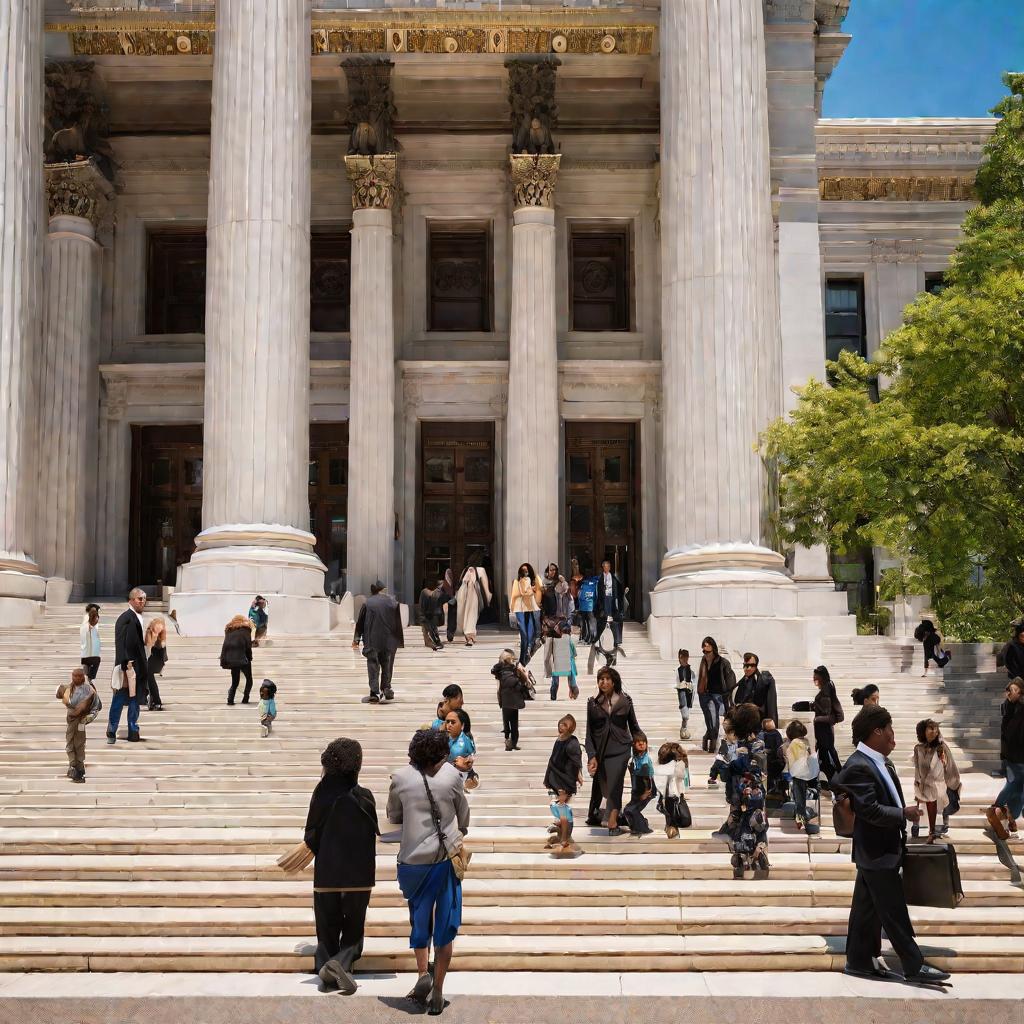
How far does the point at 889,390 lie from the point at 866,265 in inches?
595

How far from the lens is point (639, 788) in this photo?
1284 cm

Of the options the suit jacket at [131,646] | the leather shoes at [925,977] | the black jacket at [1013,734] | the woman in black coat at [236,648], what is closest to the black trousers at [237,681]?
the woman in black coat at [236,648]

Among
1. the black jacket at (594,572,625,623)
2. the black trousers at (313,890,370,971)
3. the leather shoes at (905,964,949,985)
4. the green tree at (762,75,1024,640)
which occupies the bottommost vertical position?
the leather shoes at (905,964,949,985)

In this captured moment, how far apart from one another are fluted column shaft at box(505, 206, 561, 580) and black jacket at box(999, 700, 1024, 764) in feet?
56.1

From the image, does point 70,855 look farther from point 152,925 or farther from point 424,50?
point 424,50

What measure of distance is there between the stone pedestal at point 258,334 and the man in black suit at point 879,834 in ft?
Answer: 51.1

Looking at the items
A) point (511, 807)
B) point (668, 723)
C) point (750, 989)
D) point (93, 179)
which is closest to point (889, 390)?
point (668, 723)

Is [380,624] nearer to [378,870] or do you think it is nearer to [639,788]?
[639,788]

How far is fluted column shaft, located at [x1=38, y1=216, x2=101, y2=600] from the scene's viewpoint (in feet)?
101

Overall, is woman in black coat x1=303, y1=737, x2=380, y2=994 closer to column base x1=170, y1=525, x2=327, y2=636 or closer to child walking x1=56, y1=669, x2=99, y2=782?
child walking x1=56, y1=669, x2=99, y2=782

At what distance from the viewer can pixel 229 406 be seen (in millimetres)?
24141

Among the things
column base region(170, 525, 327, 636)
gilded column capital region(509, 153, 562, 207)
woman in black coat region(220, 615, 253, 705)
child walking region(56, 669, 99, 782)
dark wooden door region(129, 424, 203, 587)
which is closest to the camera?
child walking region(56, 669, 99, 782)

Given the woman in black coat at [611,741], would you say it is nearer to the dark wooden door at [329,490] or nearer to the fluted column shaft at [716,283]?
the fluted column shaft at [716,283]

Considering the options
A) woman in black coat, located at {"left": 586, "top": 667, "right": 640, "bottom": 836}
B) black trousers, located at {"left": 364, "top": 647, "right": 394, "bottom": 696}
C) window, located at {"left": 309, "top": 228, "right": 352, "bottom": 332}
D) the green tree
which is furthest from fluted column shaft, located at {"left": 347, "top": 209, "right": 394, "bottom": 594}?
woman in black coat, located at {"left": 586, "top": 667, "right": 640, "bottom": 836}
